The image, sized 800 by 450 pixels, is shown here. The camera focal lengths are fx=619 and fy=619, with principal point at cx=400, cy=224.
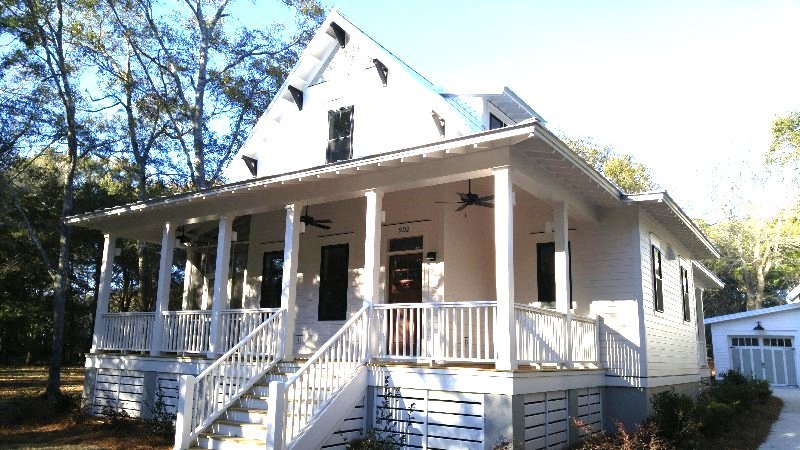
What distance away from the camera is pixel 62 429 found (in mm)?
11461

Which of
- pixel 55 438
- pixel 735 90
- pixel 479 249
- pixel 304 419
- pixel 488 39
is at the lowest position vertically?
pixel 55 438

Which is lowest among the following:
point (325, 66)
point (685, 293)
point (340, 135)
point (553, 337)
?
point (553, 337)

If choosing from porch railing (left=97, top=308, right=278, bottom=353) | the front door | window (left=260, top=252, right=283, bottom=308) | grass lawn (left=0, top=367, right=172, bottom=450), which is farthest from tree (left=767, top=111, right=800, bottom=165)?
grass lawn (left=0, top=367, right=172, bottom=450)

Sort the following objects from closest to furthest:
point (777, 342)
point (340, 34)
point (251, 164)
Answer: point (340, 34) → point (251, 164) → point (777, 342)

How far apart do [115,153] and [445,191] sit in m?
15.8

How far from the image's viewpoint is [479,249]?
12.3 metres

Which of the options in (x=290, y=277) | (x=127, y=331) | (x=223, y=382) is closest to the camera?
(x=223, y=382)

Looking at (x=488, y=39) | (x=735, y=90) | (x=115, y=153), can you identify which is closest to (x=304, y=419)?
(x=488, y=39)

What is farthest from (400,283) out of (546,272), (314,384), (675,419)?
(675,419)

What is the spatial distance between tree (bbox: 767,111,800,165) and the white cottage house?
23524 mm

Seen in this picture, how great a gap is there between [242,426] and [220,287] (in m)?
3.88

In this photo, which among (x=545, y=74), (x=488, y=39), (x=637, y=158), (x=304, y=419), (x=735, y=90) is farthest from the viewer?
(x=637, y=158)

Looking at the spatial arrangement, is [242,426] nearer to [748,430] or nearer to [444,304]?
[444,304]

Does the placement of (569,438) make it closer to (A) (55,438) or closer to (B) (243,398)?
(B) (243,398)
